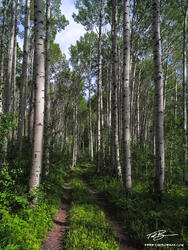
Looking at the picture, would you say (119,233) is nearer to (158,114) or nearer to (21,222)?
(21,222)

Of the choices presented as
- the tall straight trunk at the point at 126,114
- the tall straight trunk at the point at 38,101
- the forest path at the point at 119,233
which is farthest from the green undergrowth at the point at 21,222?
the tall straight trunk at the point at 126,114

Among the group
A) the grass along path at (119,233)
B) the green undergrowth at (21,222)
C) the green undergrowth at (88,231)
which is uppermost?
the green undergrowth at (21,222)

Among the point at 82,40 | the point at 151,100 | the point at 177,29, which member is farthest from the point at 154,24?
the point at 151,100

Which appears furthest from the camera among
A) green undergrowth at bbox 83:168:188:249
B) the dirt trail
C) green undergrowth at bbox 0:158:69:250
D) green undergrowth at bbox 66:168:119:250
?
green undergrowth at bbox 83:168:188:249

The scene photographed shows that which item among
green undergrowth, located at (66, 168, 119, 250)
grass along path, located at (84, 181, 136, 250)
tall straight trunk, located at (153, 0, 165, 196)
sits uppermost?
tall straight trunk, located at (153, 0, 165, 196)

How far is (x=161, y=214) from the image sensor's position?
410 centimetres

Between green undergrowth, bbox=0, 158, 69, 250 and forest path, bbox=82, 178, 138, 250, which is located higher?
green undergrowth, bbox=0, 158, 69, 250

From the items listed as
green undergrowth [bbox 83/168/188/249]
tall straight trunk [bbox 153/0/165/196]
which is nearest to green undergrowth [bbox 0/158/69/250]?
green undergrowth [bbox 83/168/188/249]

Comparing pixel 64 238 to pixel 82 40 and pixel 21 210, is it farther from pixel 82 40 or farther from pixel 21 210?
pixel 82 40

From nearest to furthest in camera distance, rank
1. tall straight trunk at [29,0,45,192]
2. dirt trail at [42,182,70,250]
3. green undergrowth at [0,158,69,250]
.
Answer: green undergrowth at [0,158,69,250] < dirt trail at [42,182,70,250] < tall straight trunk at [29,0,45,192]

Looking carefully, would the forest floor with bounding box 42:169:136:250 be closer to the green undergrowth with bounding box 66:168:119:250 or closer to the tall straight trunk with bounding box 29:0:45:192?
the green undergrowth with bounding box 66:168:119:250

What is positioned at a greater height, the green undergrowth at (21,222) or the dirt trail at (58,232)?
the green undergrowth at (21,222)

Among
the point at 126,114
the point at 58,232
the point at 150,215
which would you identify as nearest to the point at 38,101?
the point at 126,114

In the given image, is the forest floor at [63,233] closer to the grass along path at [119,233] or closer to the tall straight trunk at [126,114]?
the grass along path at [119,233]
